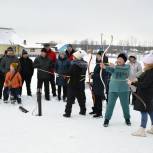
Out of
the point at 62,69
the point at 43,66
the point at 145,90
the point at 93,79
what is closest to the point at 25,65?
the point at 43,66

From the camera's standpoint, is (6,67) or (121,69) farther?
(6,67)

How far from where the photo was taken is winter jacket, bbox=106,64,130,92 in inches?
316

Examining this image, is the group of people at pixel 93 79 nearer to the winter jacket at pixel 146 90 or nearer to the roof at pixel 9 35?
the winter jacket at pixel 146 90

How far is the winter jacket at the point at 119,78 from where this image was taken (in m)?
8.03

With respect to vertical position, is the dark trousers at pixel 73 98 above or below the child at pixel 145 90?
below

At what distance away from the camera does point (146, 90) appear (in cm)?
730

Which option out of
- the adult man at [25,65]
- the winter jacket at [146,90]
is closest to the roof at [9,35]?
the adult man at [25,65]

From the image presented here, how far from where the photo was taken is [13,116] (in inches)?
364

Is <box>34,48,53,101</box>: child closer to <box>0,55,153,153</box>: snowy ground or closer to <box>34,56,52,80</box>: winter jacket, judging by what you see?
<box>34,56,52,80</box>: winter jacket

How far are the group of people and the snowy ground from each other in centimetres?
33

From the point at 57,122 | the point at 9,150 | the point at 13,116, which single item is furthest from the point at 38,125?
the point at 9,150

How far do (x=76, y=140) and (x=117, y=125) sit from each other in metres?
1.66

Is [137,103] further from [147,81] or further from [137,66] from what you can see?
[137,66]

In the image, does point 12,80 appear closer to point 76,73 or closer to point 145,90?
point 76,73
